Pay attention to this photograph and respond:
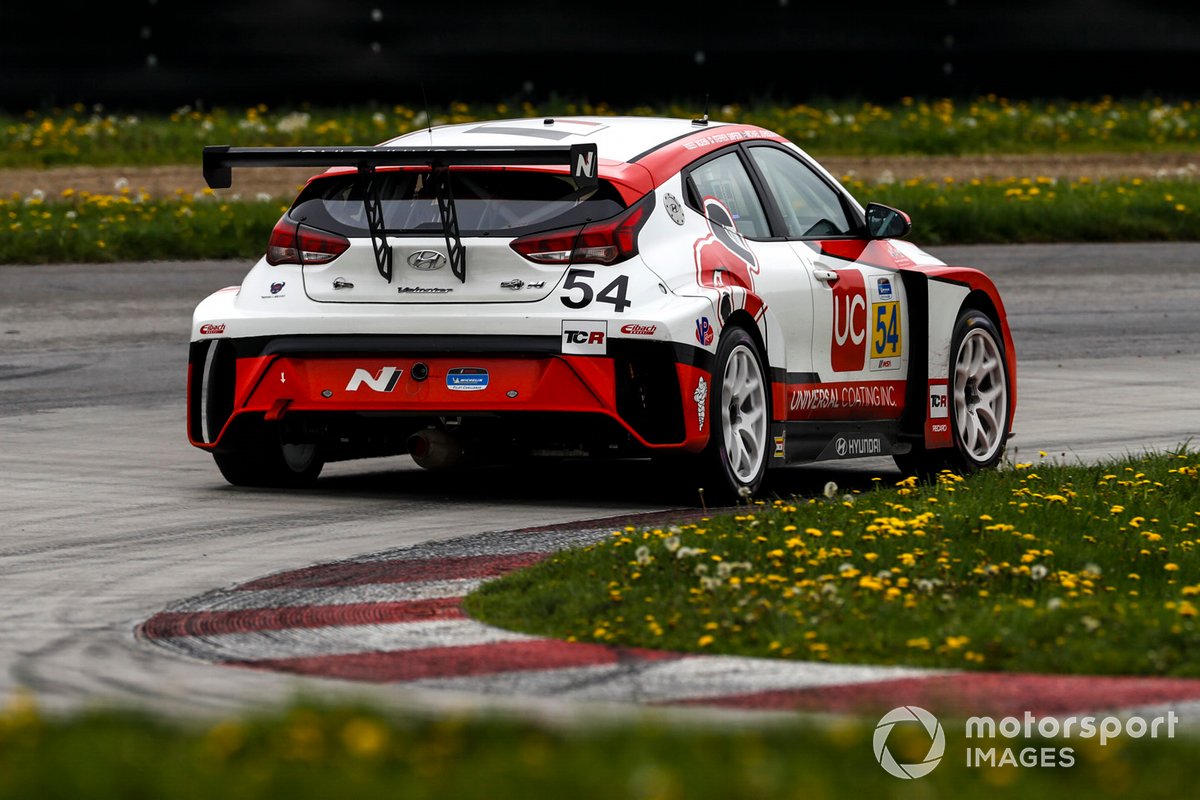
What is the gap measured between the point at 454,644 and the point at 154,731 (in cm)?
172

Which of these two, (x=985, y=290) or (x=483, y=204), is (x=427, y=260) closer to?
(x=483, y=204)

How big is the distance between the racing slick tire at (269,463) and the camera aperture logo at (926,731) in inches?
200

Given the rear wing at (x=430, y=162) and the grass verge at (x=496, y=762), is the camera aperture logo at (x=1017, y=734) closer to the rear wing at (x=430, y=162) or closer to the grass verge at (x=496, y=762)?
the grass verge at (x=496, y=762)

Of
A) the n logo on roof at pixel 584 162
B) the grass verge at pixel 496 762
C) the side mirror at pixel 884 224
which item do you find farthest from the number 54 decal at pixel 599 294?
the grass verge at pixel 496 762

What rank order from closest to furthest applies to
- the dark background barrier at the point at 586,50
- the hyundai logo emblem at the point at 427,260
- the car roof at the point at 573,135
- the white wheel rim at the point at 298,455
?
the hyundai logo emblem at the point at 427,260 < the car roof at the point at 573,135 < the white wheel rim at the point at 298,455 < the dark background barrier at the point at 586,50

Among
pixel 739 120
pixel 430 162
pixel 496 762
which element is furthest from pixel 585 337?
pixel 739 120

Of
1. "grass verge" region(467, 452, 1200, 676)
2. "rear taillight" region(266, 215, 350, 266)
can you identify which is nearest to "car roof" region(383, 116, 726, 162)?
"rear taillight" region(266, 215, 350, 266)

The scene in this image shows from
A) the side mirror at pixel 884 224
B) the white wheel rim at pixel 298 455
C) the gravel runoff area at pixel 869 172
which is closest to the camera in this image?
the white wheel rim at pixel 298 455

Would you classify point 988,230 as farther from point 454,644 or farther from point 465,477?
point 454,644

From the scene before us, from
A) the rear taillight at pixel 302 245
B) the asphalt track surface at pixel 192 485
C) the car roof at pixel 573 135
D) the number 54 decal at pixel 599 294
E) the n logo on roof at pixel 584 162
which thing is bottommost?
the asphalt track surface at pixel 192 485

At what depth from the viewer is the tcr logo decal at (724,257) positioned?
953cm

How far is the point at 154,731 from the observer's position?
189 inches

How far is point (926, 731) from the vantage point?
5004 millimetres

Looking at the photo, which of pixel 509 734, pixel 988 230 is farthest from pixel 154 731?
pixel 988 230
